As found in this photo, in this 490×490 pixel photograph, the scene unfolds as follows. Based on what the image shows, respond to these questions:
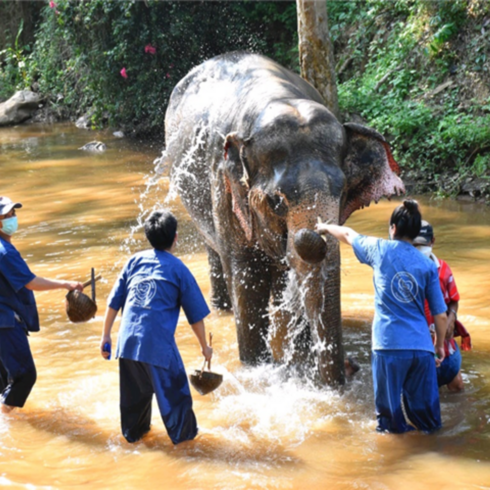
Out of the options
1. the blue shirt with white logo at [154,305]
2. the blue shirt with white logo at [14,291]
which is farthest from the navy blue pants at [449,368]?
the blue shirt with white logo at [14,291]

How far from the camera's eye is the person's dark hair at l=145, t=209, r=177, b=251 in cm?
434

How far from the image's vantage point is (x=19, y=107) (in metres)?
22.4

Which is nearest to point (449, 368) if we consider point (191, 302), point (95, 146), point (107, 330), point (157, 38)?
point (191, 302)

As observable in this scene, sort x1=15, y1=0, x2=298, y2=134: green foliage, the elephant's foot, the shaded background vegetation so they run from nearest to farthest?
1. the elephant's foot
2. the shaded background vegetation
3. x1=15, y1=0, x2=298, y2=134: green foliage

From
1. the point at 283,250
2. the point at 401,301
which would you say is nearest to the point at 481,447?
the point at 401,301

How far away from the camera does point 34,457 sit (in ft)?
14.8

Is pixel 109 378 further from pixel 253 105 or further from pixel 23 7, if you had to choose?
pixel 23 7

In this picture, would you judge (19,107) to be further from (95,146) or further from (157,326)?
(157,326)

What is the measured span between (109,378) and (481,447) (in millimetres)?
2593

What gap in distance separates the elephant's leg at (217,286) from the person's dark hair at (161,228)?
8.95 ft

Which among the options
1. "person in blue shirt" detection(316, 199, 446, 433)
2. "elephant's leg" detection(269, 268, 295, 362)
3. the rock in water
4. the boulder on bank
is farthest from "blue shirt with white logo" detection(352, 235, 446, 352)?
the boulder on bank

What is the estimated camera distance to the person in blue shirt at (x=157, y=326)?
428 centimetres

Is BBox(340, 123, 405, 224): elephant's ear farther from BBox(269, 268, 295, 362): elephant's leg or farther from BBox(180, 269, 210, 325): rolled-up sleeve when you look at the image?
BBox(180, 269, 210, 325): rolled-up sleeve

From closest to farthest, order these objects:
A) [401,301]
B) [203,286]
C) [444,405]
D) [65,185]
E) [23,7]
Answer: [401,301] → [444,405] → [203,286] → [65,185] → [23,7]
